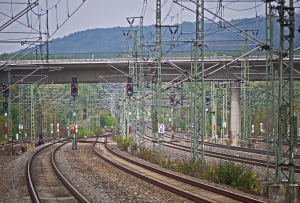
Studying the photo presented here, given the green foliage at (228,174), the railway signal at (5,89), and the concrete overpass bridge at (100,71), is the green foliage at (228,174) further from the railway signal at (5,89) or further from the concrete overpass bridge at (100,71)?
the concrete overpass bridge at (100,71)

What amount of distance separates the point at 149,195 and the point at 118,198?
49.6 inches

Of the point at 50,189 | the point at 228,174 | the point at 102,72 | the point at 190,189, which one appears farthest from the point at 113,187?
the point at 102,72

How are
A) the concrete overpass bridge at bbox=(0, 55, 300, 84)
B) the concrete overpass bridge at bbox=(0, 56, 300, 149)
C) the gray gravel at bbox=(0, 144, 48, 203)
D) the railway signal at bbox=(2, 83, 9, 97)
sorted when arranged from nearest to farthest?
the gray gravel at bbox=(0, 144, 48, 203) → the railway signal at bbox=(2, 83, 9, 97) → the concrete overpass bridge at bbox=(0, 55, 300, 84) → the concrete overpass bridge at bbox=(0, 56, 300, 149)

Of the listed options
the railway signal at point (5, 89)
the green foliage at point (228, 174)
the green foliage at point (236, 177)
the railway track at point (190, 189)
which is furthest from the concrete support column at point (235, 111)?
the green foliage at point (236, 177)

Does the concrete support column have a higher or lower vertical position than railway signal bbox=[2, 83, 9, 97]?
lower

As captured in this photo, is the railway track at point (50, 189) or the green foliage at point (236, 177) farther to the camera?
the green foliage at point (236, 177)

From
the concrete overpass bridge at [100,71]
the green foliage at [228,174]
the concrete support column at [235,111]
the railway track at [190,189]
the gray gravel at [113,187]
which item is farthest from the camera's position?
the concrete support column at [235,111]

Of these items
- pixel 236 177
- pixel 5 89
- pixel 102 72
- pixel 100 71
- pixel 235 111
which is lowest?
pixel 236 177

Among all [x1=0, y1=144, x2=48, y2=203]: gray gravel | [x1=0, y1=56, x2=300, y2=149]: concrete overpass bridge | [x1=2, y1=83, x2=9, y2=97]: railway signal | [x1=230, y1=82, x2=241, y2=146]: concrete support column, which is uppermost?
[x1=0, y1=56, x2=300, y2=149]: concrete overpass bridge

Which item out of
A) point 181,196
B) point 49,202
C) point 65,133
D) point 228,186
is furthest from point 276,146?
point 65,133

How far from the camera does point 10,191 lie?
55.2ft

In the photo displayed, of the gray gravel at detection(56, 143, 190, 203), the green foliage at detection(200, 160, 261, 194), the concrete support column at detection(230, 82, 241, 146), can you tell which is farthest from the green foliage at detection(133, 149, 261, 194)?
the concrete support column at detection(230, 82, 241, 146)

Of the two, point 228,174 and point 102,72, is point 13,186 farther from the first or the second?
point 102,72

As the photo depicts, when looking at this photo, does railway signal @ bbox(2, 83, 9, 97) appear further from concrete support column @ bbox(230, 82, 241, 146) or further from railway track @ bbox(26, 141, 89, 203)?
concrete support column @ bbox(230, 82, 241, 146)
